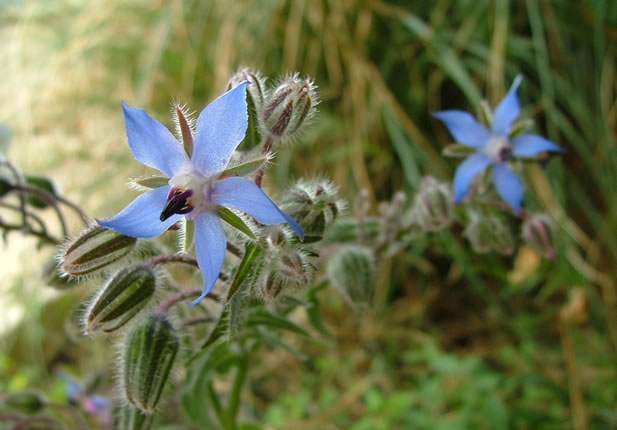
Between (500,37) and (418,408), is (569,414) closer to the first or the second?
(418,408)

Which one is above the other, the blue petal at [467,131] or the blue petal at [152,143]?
the blue petal at [152,143]

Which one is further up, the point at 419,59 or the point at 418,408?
the point at 419,59

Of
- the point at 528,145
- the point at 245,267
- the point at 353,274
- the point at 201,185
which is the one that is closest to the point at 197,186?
the point at 201,185

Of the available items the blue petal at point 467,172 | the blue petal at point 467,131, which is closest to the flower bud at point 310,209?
the blue petal at point 467,172

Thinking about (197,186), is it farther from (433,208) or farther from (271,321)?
(433,208)

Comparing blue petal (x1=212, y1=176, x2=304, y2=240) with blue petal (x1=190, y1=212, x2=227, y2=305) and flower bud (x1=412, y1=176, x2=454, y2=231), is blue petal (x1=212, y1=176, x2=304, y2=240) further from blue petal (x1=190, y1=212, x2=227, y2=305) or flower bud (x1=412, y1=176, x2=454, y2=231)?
flower bud (x1=412, y1=176, x2=454, y2=231)

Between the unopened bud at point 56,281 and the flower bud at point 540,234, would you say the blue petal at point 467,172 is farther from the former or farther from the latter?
the unopened bud at point 56,281

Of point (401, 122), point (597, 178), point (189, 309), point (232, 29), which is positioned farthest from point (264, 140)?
point (232, 29)
